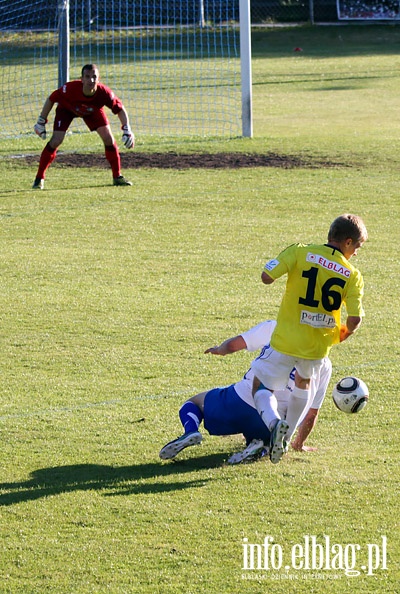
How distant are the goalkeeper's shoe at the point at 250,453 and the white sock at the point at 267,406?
0.85ft

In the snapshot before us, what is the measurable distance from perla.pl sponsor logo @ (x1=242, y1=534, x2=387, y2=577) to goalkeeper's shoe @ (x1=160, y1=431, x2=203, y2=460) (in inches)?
33.7

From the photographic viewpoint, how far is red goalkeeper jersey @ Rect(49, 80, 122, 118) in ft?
43.8

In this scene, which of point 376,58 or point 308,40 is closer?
point 376,58

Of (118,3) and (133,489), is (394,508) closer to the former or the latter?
(133,489)

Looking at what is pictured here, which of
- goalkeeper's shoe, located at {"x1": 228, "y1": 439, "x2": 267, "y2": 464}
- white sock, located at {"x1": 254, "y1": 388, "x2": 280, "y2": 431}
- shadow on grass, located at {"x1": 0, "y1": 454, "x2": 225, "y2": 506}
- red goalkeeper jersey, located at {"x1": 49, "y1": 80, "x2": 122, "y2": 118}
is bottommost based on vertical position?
shadow on grass, located at {"x1": 0, "y1": 454, "x2": 225, "y2": 506}

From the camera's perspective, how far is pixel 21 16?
23.3 m

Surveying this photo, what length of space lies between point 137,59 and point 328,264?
2230 cm

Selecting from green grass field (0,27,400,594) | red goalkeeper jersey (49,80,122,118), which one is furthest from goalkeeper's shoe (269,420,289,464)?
red goalkeeper jersey (49,80,122,118)

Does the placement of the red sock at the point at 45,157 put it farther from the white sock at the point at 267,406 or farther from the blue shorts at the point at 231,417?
the white sock at the point at 267,406

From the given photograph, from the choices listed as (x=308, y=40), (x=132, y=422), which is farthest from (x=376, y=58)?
(x=132, y=422)

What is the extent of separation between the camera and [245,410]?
5906 mm

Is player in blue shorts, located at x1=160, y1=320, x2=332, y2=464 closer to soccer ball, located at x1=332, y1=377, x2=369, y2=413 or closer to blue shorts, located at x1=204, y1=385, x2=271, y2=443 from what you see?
blue shorts, located at x1=204, y1=385, x2=271, y2=443

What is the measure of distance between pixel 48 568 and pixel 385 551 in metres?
1.56

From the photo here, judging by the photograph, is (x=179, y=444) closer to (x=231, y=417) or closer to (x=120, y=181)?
(x=231, y=417)
